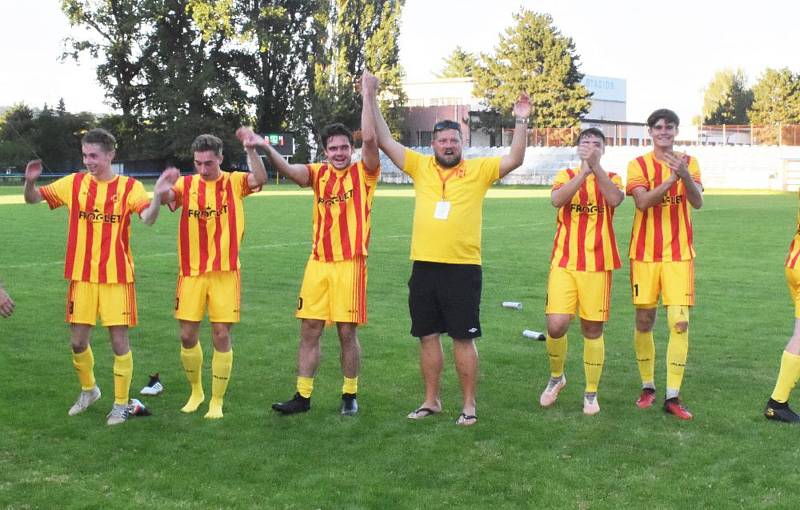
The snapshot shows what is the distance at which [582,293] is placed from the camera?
6.71 m

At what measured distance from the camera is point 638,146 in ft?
201

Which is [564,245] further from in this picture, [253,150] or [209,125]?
[209,125]

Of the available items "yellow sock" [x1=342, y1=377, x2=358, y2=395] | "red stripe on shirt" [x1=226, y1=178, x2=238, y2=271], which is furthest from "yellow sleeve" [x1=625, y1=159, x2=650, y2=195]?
"red stripe on shirt" [x1=226, y1=178, x2=238, y2=271]

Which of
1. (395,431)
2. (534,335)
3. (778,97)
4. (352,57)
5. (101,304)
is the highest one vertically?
(352,57)

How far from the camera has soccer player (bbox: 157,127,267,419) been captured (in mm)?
6520

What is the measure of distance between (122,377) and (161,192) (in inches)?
54.6

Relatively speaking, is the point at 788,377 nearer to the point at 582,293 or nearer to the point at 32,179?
the point at 582,293

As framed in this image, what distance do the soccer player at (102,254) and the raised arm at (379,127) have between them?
171 centimetres

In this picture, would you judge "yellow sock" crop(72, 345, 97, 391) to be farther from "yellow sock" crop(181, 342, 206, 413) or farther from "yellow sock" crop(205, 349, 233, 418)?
"yellow sock" crop(205, 349, 233, 418)

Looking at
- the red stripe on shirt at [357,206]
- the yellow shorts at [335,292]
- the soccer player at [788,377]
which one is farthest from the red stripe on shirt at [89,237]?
the soccer player at [788,377]

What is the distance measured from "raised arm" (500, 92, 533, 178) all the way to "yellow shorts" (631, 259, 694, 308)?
130 cm

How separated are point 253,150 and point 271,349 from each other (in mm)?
2963

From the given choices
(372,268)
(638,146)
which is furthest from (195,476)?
(638,146)

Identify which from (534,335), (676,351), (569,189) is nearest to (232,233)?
(569,189)
